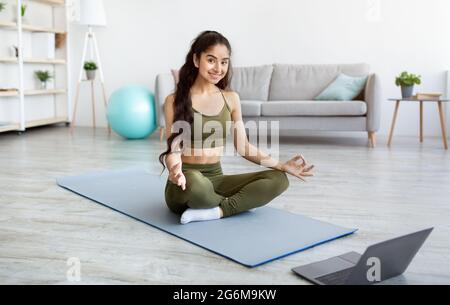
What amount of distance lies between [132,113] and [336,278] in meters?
3.74

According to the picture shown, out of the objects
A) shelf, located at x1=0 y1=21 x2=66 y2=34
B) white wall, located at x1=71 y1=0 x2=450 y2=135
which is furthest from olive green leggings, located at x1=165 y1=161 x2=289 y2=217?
shelf, located at x1=0 y1=21 x2=66 y2=34

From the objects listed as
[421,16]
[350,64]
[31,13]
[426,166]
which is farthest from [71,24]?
[426,166]

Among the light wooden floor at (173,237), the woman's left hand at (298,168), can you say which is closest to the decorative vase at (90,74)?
Answer: the light wooden floor at (173,237)

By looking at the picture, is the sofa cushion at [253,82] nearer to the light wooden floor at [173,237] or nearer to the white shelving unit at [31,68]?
the light wooden floor at [173,237]

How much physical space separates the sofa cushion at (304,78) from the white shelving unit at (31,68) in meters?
2.69

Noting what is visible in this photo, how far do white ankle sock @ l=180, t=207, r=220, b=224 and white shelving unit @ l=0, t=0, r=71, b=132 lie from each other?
3.68 m

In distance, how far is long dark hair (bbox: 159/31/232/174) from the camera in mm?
2082

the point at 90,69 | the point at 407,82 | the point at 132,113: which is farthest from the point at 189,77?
the point at 90,69

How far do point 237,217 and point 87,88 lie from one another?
184 inches

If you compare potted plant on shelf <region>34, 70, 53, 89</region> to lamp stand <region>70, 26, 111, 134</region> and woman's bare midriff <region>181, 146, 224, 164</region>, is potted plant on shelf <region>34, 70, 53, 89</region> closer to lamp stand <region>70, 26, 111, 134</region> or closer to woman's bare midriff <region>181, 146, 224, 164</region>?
lamp stand <region>70, 26, 111, 134</region>

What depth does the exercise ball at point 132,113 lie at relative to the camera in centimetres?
500

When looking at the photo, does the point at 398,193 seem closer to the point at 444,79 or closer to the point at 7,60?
the point at 444,79

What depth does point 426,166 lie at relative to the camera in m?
3.63

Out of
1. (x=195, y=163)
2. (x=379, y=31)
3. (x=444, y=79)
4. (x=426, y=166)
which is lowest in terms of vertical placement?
(x=426, y=166)
